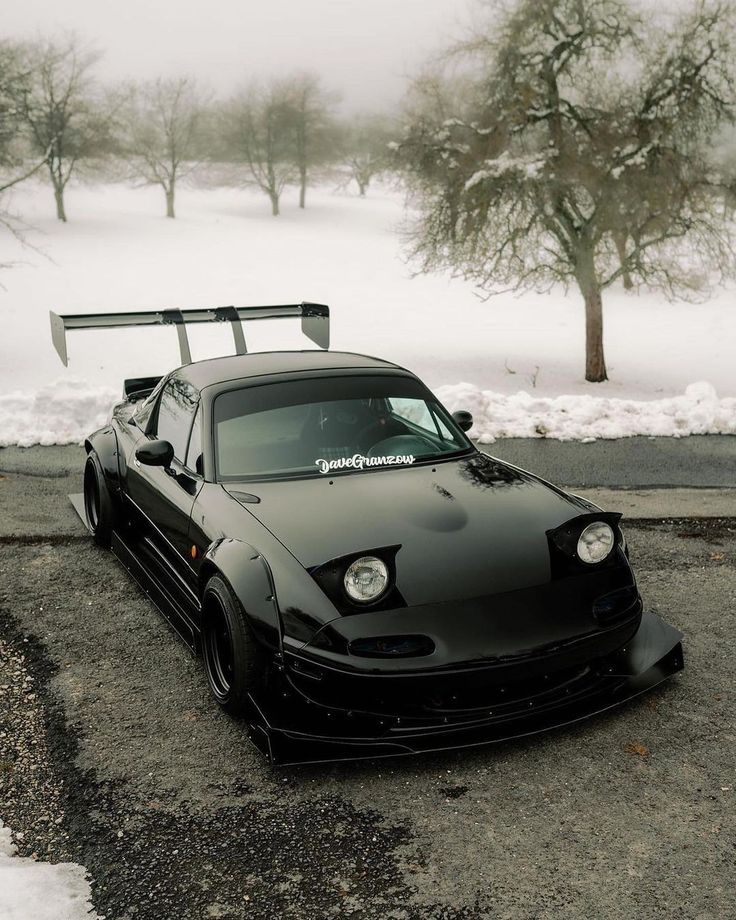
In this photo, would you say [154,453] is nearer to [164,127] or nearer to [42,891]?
[42,891]

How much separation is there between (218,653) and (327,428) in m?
1.34

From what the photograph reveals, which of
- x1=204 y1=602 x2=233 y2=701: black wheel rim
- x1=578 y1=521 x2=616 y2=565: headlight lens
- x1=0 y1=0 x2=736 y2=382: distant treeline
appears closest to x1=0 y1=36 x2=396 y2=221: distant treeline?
x1=0 y1=0 x2=736 y2=382: distant treeline

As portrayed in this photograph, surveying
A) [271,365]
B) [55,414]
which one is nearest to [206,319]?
[271,365]

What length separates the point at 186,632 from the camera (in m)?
4.44

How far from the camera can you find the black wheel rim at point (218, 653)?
391 cm

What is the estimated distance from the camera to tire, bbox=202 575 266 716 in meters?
3.64

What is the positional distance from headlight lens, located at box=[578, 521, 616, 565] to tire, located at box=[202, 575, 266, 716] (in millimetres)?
1430

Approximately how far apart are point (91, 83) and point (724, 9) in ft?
131

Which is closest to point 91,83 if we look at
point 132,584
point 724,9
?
point 724,9

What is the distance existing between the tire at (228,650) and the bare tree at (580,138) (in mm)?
14967

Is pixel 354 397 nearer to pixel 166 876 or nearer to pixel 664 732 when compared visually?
pixel 664 732

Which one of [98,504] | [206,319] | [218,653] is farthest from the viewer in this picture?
[206,319]

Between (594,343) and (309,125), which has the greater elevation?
(309,125)

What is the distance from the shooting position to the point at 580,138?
18781mm
